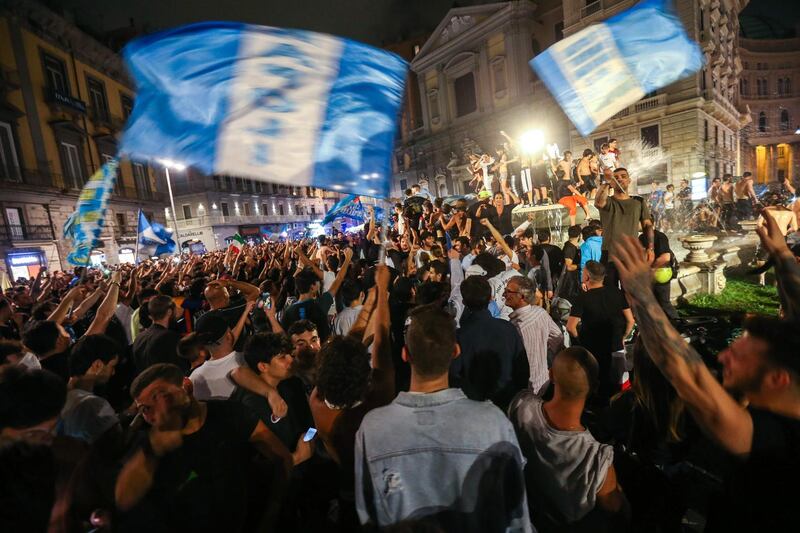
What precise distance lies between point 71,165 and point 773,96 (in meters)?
73.2

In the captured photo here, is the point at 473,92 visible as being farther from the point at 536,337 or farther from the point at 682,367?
the point at 682,367

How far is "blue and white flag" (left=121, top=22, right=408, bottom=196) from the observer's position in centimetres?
278

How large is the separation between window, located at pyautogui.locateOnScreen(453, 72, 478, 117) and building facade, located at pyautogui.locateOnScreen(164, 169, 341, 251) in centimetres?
1900

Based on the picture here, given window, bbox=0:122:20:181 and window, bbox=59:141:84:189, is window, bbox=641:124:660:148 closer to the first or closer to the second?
window, bbox=59:141:84:189

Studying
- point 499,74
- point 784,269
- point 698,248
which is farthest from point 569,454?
point 499,74

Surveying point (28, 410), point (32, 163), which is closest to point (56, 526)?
point (28, 410)

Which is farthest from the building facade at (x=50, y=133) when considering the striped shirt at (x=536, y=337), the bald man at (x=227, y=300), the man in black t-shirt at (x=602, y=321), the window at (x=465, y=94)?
the window at (x=465, y=94)

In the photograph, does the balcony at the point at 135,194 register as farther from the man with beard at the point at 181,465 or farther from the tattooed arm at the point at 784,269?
the tattooed arm at the point at 784,269

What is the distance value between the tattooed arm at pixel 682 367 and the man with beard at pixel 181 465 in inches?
81.9

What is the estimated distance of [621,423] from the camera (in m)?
2.58

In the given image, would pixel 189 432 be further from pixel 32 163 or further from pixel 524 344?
pixel 32 163

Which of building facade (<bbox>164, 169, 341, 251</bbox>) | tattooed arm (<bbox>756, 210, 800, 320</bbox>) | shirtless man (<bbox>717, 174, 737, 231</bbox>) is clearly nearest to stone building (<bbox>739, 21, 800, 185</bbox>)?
shirtless man (<bbox>717, 174, 737, 231</bbox>)

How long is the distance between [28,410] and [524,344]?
3.16m

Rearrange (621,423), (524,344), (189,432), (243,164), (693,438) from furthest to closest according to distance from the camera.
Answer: (524,344)
(243,164)
(621,423)
(693,438)
(189,432)
